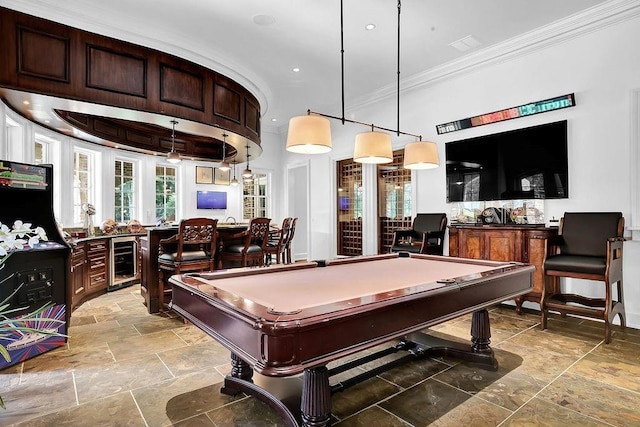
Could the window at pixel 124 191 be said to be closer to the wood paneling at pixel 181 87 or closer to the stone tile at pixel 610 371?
the wood paneling at pixel 181 87

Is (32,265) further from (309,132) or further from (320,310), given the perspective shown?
(320,310)

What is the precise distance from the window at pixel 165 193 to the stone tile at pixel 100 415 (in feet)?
18.4

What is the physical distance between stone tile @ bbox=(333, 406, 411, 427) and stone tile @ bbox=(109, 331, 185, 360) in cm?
188

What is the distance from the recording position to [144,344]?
11.1ft

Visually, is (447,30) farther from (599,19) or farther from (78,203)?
(78,203)

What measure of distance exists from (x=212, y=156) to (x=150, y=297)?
14.8 ft

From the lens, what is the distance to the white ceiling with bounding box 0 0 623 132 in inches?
155

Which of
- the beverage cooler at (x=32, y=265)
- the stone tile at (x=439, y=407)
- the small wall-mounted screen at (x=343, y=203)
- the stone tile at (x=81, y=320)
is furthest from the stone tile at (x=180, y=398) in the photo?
the small wall-mounted screen at (x=343, y=203)

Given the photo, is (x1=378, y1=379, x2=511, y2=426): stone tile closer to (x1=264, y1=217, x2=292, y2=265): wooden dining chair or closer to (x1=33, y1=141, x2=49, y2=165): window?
→ (x1=264, y1=217, x2=292, y2=265): wooden dining chair

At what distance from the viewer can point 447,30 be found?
4.45 m

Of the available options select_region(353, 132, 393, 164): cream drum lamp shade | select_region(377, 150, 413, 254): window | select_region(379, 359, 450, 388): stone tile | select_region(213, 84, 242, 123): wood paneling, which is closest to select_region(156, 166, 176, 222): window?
select_region(213, 84, 242, 123): wood paneling

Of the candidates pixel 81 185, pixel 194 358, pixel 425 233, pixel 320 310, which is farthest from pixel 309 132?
pixel 81 185

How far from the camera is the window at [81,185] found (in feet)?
19.1

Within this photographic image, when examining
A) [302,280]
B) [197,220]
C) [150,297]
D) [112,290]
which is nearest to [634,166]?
[302,280]
